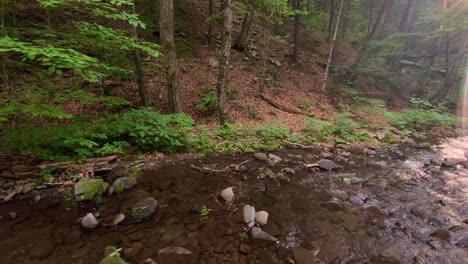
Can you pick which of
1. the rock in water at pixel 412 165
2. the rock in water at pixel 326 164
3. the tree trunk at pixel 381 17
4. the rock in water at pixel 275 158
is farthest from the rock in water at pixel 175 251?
the tree trunk at pixel 381 17

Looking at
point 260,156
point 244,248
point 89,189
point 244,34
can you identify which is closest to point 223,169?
point 260,156

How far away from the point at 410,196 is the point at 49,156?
8.62m

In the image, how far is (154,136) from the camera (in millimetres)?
6465

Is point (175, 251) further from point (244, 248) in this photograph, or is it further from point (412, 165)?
point (412, 165)

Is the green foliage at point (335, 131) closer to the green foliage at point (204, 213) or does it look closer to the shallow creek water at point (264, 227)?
the shallow creek water at point (264, 227)

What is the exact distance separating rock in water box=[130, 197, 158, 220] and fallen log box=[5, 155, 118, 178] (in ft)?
5.10

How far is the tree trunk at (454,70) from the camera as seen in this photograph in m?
16.9

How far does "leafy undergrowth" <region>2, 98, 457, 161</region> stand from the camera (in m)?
5.08

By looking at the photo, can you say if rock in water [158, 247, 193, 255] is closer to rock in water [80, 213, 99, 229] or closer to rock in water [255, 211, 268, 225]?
rock in water [80, 213, 99, 229]

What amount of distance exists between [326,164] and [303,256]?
3.99 m

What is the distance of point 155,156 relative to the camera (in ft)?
21.1

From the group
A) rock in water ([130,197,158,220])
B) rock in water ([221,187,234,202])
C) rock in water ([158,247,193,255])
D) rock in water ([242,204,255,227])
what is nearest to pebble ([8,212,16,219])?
rock in water ([130,197,158,220])

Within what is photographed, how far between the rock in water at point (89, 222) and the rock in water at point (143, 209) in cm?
56

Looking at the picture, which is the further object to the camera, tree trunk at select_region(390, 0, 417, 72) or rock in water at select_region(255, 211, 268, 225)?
tree trunk at select_region(390, 0, 417, 72)
